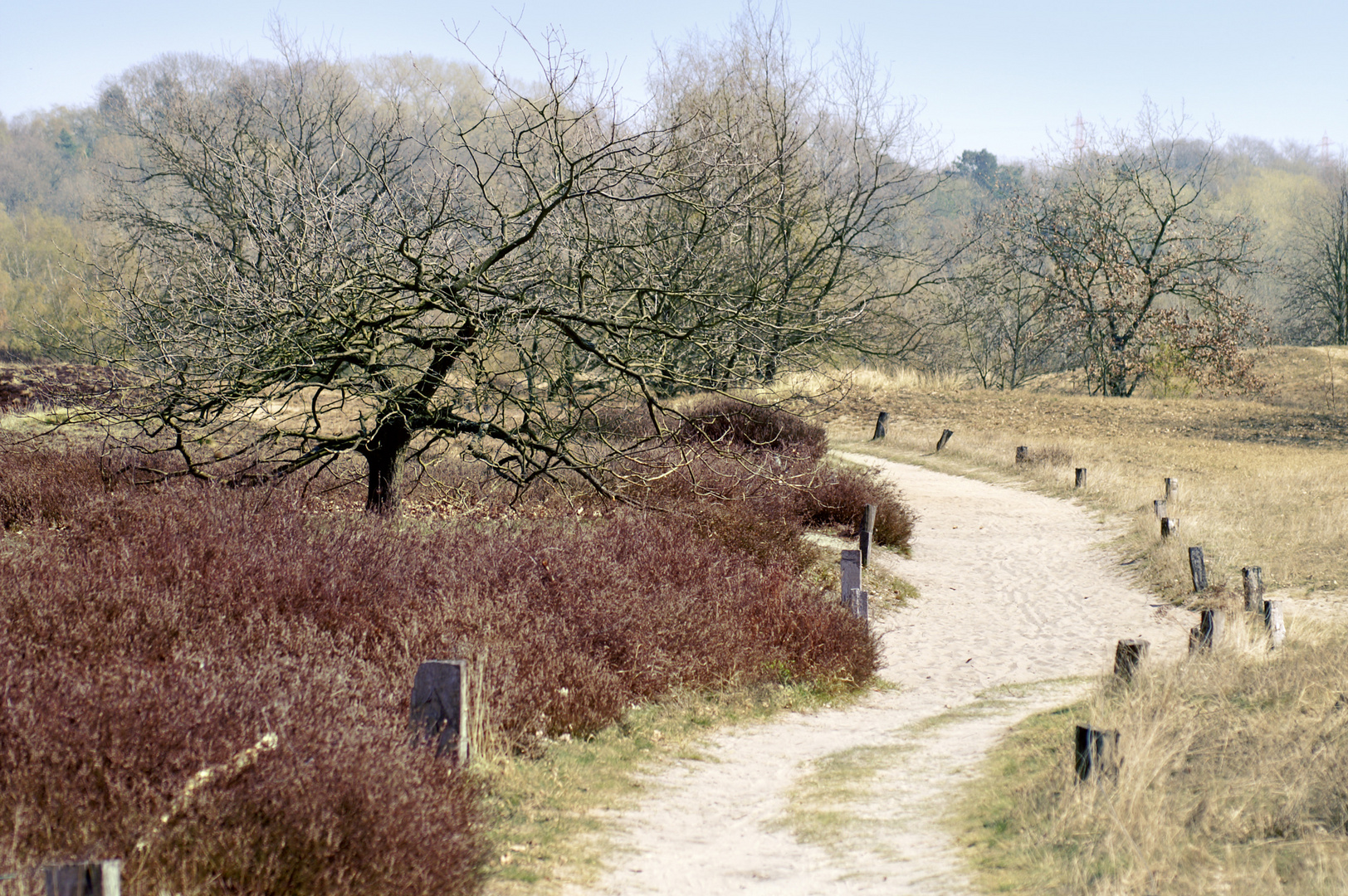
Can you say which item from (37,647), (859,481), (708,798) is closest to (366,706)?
(37,647)

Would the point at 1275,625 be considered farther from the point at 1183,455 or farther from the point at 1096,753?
the point at 1183,455

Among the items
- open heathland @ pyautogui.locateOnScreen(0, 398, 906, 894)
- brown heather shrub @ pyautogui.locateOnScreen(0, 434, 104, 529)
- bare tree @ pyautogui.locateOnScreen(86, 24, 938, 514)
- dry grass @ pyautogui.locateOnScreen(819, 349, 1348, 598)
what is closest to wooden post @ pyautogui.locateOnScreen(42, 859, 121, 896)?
open heathland @ pyautogui.locateOnScreen(0, 398, 906, 894)

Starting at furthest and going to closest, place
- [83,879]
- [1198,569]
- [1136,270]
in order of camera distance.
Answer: [1136,270] → [1198,569] → [83,879]

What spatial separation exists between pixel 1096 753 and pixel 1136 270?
34070mm

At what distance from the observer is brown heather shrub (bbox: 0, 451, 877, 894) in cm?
308

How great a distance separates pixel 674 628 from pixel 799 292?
50.5 feet

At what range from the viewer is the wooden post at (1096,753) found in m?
4.30

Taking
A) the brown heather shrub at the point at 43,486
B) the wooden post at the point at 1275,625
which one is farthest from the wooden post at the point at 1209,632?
the brown heather shrub at the point at 43,486

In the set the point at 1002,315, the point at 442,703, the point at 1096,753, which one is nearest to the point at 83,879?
the point at 442,703

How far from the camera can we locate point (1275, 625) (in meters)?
8.16

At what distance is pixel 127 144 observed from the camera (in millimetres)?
56594

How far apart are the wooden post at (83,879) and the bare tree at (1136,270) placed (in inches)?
1408

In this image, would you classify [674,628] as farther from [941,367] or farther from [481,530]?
[941,367]

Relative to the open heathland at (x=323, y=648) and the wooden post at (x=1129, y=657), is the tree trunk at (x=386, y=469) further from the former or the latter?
the wooden post at (x=1129, y=657)
